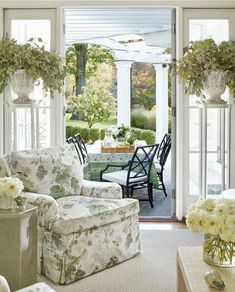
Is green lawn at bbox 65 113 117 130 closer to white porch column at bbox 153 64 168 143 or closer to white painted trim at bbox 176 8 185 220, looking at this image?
white porch column at bbox 153 64 168 143

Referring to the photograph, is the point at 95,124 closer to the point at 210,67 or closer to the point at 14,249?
the point at 210,67

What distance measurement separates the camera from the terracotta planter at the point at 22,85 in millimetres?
4367

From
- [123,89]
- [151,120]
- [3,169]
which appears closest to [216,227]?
[3,169]

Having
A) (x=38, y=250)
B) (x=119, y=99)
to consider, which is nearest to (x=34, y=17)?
(x=38, y=250)

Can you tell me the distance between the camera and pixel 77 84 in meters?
11.5

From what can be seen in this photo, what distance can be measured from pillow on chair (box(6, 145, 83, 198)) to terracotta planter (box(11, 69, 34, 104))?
0.79 m

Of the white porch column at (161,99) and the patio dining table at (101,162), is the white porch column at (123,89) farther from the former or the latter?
the patio dining table at (101,162)

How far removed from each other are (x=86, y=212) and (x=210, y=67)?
A: 1.78 meters

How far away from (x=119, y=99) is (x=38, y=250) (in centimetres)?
674

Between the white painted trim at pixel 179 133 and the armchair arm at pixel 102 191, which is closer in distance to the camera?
the armchair arm at pixel 102 191

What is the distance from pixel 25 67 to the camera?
434 centimetres

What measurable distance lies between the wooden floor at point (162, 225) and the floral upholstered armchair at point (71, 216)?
3.05 feet

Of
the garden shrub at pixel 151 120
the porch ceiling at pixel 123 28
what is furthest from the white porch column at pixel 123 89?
the garden shrub at pixel 151 120

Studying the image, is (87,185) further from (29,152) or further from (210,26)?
(210,26)
